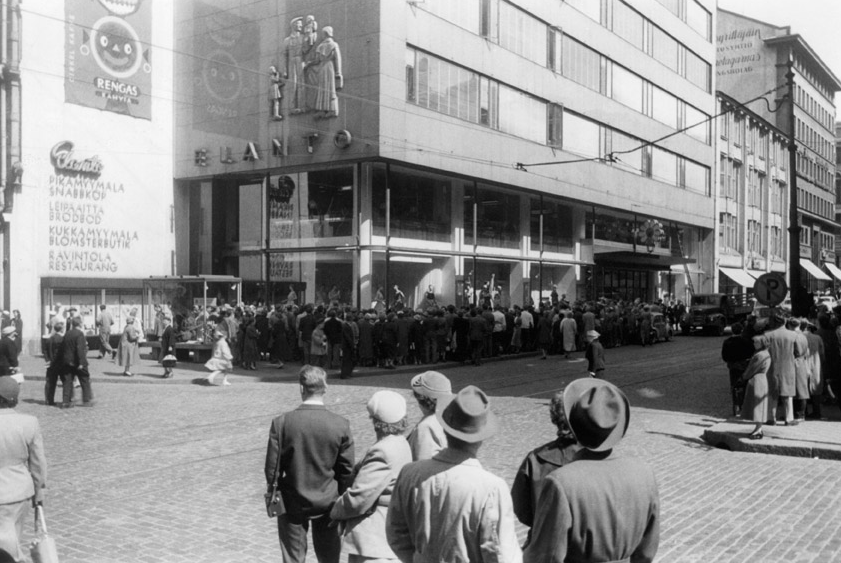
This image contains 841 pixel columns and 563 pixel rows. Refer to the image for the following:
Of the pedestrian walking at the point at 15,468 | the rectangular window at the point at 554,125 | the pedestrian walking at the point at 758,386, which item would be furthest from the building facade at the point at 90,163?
the pedestrian walking at the point at 15,468

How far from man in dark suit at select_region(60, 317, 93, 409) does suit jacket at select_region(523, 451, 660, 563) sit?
13.8 m

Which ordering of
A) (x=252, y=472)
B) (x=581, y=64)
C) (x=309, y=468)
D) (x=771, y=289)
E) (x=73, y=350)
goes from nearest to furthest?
1. (x=309, y=468)
2. (x=252, y=472)
3. (x=73, y=350)
4. (x=771, y=289)
5. (x=581, y=64)

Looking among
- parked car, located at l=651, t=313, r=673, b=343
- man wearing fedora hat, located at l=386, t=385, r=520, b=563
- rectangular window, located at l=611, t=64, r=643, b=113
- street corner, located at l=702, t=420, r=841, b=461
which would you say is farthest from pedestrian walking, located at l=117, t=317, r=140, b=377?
rectangular window, located at l=611, t=64, r=643, b=113

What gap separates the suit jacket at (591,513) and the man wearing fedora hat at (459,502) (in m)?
0.23

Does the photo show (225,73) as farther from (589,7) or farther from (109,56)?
(589,7)

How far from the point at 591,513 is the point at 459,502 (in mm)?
589

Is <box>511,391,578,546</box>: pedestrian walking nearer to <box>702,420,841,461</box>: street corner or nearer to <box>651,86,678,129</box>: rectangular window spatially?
<box>702,420,841,461</box>: street corner

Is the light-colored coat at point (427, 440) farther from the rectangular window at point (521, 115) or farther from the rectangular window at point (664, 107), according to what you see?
the rectangular window at point (664, 107)

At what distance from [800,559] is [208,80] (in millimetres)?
31352

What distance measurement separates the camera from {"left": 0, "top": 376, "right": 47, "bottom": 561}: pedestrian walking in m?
5.39

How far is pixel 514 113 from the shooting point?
36031 mm

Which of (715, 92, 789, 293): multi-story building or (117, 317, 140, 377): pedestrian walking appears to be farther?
(715, 92, 789, 293): multi-story building

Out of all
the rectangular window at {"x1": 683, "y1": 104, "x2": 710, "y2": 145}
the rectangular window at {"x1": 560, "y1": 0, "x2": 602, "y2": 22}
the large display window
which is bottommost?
the large display window

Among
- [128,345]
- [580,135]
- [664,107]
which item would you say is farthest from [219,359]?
[664,107]
